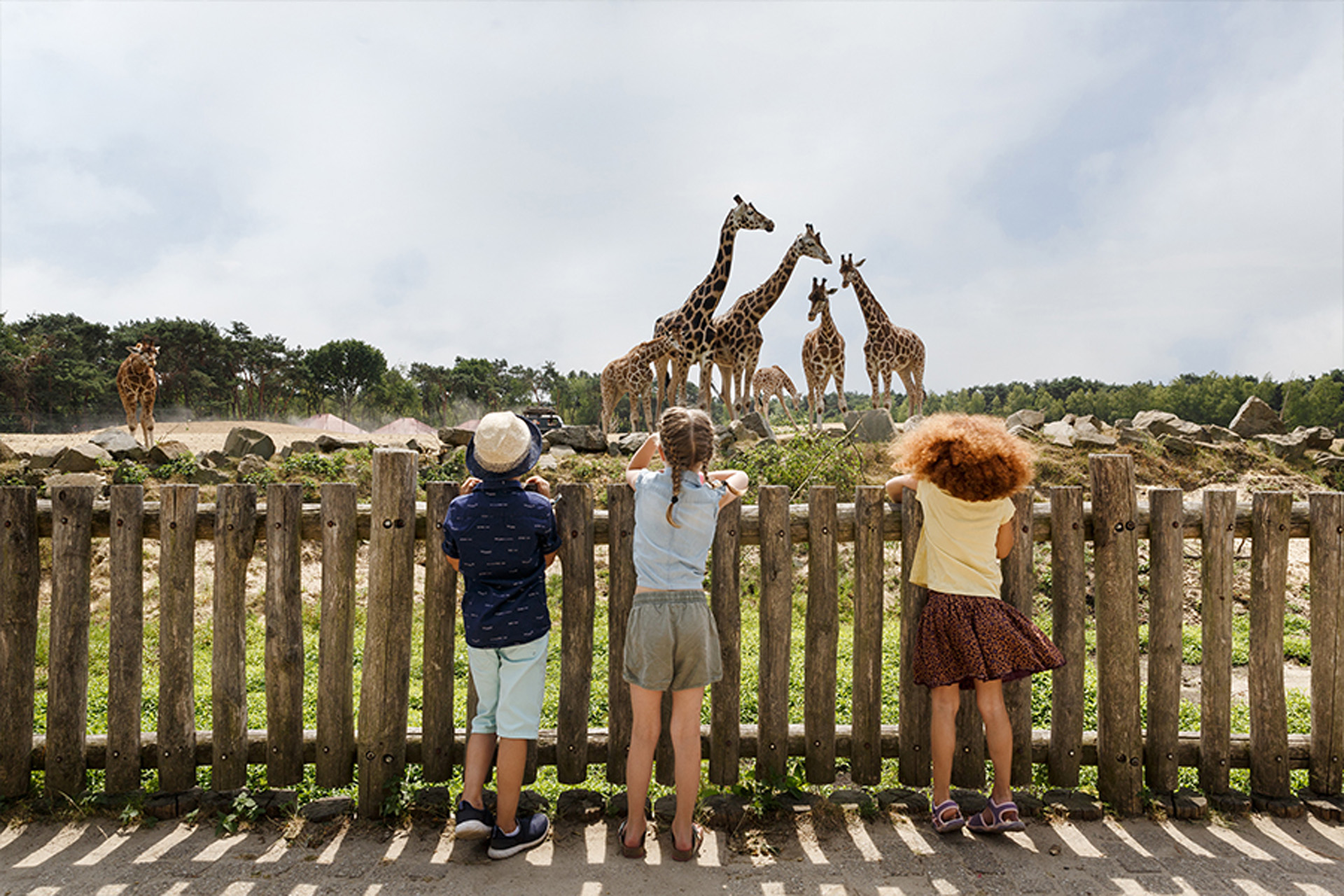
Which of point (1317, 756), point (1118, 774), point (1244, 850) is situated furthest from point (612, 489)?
point (1317, 756)

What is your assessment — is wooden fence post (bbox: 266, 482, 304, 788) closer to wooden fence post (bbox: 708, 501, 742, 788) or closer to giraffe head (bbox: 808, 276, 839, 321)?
wooden fence post (bbox: 708, 501, 742, 788)

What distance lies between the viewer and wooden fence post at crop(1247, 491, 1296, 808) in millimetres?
3320

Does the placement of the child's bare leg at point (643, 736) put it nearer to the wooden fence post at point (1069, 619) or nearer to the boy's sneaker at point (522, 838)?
the boy's sneaker at point (522, 838)

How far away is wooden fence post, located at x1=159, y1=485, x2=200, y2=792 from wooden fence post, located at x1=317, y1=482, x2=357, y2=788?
60 centimetres

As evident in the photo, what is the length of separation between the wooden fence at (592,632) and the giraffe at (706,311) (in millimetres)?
8791

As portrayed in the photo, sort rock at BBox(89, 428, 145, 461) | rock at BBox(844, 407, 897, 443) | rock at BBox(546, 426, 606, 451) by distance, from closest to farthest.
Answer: rock at BBox(89, 428, 145, 461)
rock at BBox(844, 407, 897, 443)
rock at BBox(546, 426, 606, 451)

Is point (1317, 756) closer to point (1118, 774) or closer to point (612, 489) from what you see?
point (1118, 774)

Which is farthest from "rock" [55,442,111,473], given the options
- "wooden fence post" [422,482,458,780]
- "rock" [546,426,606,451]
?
"wooden fence post" [422,482,458,780]

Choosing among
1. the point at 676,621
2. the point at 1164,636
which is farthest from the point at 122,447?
the point at 1164,636

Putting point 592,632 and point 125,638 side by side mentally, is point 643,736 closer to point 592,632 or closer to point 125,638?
point 592,632

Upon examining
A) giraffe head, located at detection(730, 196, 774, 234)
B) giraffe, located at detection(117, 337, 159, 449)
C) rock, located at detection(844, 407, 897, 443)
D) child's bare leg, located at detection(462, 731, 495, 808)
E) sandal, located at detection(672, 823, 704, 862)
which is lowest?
sandal, located at detection(672, 823, 704, 862)

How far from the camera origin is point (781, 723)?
329 cm

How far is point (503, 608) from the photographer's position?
2838mm

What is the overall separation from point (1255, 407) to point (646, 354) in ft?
37.5
